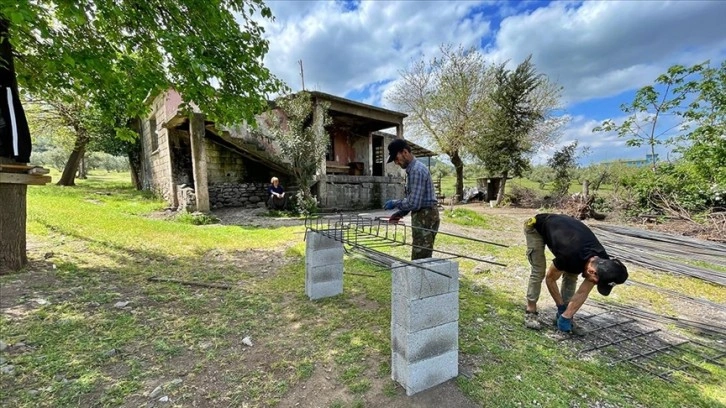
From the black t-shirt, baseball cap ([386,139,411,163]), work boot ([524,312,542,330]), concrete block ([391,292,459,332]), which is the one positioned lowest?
work boot ([524,312,542,330])

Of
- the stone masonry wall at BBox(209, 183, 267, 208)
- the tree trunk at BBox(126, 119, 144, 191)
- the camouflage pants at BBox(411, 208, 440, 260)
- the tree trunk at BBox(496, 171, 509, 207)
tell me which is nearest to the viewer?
the camouflage pants at BBox(411, 208, 440, 260)

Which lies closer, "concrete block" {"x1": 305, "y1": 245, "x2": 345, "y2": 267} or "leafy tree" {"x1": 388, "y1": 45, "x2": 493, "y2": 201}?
"concrete block" {"x1": 305, "y1": 245, "x2": 345, "y2": 267}

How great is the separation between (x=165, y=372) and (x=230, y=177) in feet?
36.8

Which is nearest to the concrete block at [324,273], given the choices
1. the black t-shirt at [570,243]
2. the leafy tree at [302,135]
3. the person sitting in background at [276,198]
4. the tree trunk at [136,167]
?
the black t-shirt at [570,243]

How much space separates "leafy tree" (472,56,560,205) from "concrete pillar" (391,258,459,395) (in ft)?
51.1

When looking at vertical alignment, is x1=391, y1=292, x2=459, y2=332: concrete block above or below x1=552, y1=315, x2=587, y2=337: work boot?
above

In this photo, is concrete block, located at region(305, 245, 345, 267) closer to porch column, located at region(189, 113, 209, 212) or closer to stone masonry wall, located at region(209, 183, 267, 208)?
porch column, located at region(189, 113, 209, 212)

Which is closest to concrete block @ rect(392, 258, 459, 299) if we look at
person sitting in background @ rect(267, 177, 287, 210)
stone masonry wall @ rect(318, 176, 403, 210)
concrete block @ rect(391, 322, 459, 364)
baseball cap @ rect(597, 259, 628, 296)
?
concrete block @ rect(391, 322, 459, 364)

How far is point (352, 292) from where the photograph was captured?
13.6ft

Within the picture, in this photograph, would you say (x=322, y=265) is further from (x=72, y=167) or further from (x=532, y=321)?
(x=72, y=167)

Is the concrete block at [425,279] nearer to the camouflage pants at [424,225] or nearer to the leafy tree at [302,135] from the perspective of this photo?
the camouflage pants at [424,225]

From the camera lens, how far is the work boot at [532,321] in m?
3.16

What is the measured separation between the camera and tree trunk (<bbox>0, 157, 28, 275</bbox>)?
151 inches

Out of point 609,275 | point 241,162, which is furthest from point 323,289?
point 241,162
